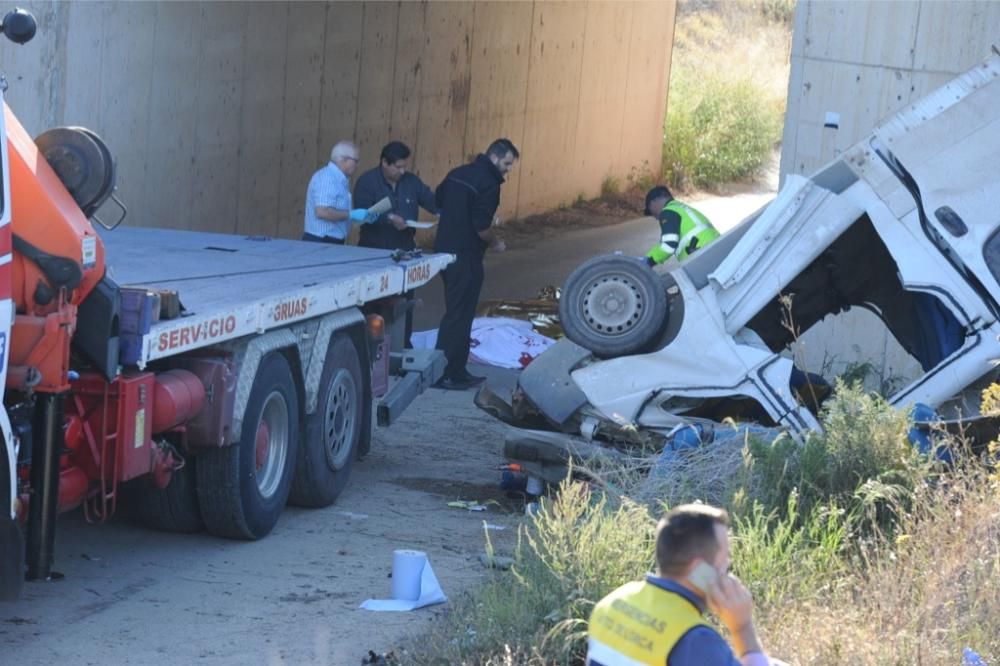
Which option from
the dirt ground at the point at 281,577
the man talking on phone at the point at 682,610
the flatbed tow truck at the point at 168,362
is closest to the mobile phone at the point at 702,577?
the man talking on phone at the point at 682,610

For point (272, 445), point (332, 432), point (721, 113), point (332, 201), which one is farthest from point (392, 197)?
point (721, 113)

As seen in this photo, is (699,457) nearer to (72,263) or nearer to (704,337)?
(704,337)

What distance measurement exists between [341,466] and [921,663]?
4.68 metres

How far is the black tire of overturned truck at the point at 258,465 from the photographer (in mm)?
Answer: 8023

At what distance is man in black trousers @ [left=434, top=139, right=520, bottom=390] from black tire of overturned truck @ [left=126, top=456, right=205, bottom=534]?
4916 millimetres

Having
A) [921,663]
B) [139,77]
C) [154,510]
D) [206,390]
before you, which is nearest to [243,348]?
[206,390]

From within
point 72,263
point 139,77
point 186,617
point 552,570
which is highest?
point 139,77

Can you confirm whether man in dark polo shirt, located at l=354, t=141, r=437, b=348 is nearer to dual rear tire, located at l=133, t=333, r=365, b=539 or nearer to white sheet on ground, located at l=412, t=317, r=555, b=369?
white sheet on ground, located at l=412, t=317, r=555, b=369

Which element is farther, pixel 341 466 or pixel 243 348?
pixel 341 466

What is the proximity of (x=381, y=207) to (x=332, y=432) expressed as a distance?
336 centimetres

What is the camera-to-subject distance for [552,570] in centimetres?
628

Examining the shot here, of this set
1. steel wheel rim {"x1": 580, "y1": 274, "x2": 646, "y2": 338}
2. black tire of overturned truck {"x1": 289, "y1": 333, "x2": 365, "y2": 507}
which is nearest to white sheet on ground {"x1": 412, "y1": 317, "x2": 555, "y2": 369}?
black tire of overturned truck {"x1": 289, "y1": 333, "x2": 365, "y2": 507}

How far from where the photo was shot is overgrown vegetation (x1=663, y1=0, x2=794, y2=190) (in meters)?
30.0

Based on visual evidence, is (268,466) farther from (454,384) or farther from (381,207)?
(454,384)
